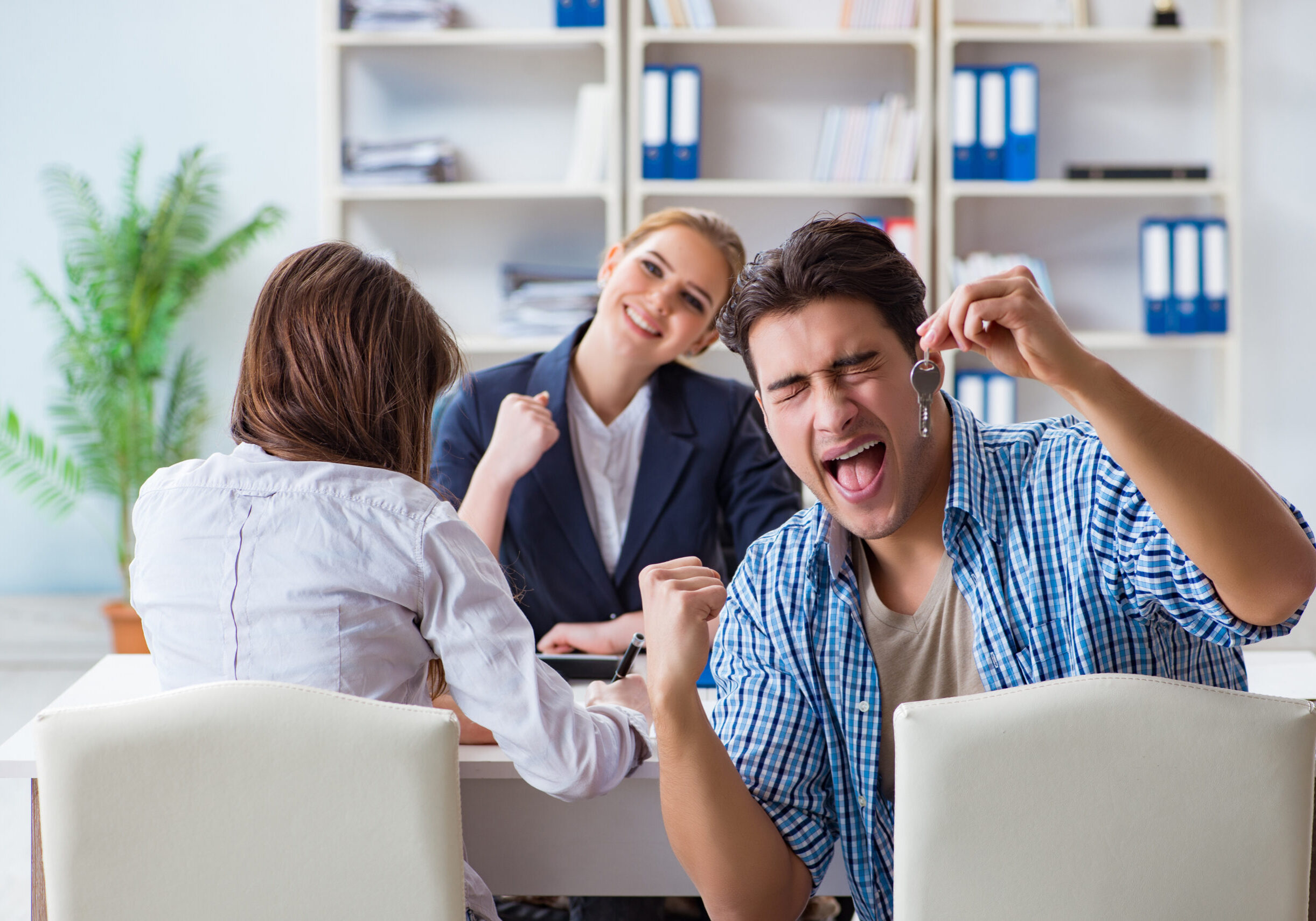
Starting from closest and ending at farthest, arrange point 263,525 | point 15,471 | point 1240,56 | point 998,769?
point 998,769 < point 263,525 < point 1240,56 < point 15,471

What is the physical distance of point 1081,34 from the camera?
3.52 metres

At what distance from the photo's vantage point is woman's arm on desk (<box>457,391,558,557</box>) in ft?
6.56

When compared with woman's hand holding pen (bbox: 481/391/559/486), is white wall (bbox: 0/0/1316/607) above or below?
above

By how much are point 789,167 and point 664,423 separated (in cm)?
197

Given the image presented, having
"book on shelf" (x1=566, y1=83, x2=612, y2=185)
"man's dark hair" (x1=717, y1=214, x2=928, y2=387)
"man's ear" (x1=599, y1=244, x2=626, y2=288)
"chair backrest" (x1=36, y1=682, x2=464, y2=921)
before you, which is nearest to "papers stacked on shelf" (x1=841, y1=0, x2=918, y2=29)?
"book on shelf" (x1=566, y1=83, x2=612, y2=185)

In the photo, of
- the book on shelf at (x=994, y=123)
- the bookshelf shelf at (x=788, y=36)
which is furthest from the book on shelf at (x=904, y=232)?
the bookshelf shelf at (x=788, y=36)

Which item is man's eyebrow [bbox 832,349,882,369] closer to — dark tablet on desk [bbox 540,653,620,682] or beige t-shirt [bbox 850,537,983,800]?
beige t-shirt [bbox 850,537,983,800]

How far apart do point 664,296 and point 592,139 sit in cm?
166

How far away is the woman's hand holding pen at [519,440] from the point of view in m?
2.00

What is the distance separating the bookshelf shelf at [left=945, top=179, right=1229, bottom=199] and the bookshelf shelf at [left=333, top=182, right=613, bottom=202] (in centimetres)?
115

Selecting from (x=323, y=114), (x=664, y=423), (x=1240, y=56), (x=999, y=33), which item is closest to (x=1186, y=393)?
(x=1240, y=56)

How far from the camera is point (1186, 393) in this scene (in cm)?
390

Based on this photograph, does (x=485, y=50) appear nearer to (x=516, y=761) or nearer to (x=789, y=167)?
(x=789, y=167)

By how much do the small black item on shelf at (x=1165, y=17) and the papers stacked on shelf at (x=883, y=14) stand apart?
78 centimetres
